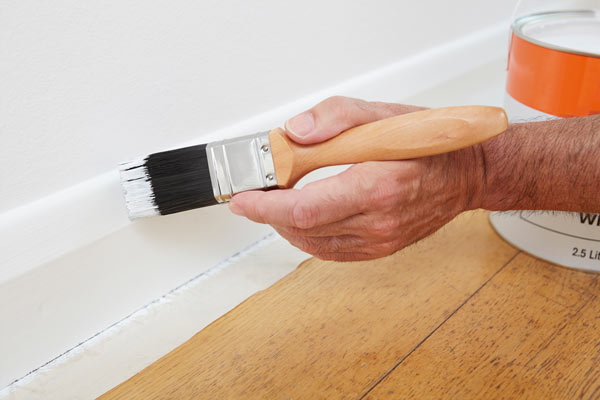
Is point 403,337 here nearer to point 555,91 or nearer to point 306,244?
point 306,244

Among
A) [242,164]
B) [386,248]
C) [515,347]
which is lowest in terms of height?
[515,347]

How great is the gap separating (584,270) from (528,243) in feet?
0.25

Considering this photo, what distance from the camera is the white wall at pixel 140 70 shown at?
47 centimetres

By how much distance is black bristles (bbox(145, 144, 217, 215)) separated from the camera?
0.51 m

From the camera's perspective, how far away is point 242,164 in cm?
50

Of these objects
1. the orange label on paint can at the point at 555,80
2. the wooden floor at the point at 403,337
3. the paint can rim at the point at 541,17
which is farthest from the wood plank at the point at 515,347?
the paint can rim at the point at 541,17

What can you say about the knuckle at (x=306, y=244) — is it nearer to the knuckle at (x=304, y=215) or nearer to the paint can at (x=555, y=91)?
the knuckle at (x=304, y=215)

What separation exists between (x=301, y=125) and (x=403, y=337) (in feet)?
0.88

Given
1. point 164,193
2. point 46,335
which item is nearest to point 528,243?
point 164,193

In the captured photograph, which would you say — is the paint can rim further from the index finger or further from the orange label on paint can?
the index finger

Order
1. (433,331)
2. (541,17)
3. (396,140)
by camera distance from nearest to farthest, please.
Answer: (396,140)
(433,331)
(541,17)

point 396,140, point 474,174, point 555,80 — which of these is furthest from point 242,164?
point 555,80

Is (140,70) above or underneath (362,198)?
above

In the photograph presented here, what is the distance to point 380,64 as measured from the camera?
818mm
